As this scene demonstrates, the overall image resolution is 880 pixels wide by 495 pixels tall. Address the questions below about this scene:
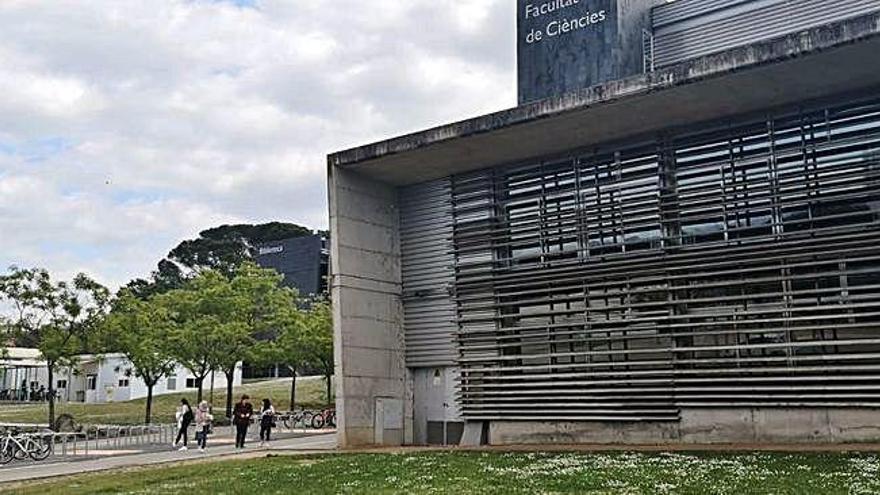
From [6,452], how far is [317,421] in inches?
581

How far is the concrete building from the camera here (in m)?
18.1

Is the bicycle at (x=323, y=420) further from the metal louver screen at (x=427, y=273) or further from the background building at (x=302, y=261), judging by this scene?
the background building at (x=302, y=261)

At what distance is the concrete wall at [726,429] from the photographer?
58.0ft

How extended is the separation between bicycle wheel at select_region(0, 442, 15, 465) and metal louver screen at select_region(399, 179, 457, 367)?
1016 centimetres

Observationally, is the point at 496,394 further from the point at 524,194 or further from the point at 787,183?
the point at 787,183

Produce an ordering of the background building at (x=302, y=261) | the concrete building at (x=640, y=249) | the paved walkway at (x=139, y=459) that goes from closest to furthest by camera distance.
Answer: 1. the concrete building at (x=640, y=249)
2. the paved walkway at (x=139, y=459)
3. the background building at (x=302, y=261)

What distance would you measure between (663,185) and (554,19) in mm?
9892

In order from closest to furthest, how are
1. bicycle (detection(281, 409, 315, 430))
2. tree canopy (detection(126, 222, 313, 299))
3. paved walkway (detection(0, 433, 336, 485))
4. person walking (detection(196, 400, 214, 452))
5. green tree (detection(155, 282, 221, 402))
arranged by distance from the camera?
paved walkway (detection(0, 433, 336, 485)), person walking (detection(196, 400, 214, 452)), bicycle (detection(281, 409, 315, 430)), green tree (detection(155, 282, 221, 402)), tree canopy (detection(126, 222, 313, 299))

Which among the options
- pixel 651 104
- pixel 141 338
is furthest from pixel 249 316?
pixel 651 104

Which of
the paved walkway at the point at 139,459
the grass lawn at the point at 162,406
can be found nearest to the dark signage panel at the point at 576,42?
the paved walkway at the point at 139,459

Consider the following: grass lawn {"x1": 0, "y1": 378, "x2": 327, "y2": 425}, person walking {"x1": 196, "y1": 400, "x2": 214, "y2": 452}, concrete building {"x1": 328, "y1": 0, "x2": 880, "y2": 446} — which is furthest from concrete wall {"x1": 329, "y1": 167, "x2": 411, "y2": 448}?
grass lawn {"x1": 0, "y1": 378, "x2": 327, "y2": 425}

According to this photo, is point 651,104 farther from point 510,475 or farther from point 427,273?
point 510,475

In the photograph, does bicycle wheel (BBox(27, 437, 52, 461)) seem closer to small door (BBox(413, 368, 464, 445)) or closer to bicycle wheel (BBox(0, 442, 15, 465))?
bicycle wheel (BBox(0, 442, 15, 465))

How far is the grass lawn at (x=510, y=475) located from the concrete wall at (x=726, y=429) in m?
2.89
